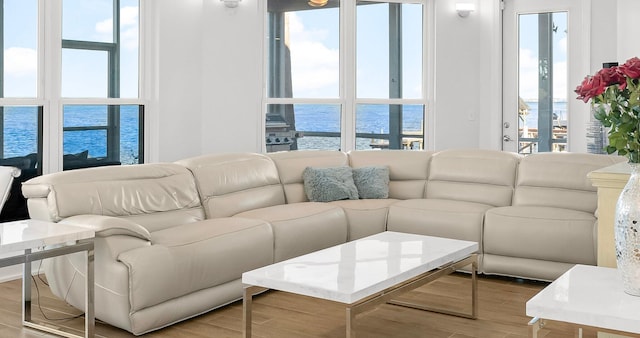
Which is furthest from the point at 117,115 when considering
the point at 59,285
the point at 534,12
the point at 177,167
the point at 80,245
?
the point at 534,12

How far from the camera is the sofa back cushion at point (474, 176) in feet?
17.6

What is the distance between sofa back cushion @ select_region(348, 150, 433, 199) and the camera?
5.75m

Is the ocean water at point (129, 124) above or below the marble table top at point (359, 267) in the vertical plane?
above

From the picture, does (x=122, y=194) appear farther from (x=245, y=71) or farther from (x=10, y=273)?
(x=245, y=71)

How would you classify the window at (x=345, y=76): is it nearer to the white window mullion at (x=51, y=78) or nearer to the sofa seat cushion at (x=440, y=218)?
the sofa seat cushion at (x=440, y=218)

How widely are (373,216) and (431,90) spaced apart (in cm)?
223

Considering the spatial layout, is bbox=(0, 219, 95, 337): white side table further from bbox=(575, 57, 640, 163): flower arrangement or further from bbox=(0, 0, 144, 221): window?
bbox=(575, 57, 640, 163): flower arrangement

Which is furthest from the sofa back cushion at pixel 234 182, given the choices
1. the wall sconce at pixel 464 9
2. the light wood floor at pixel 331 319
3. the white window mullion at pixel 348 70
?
the wall sconce at pixel 464 9

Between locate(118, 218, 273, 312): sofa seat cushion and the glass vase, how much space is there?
→ 7.51ft

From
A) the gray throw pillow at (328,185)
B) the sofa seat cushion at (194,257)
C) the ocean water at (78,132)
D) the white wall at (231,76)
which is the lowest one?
the sofa seat cushion at (194,257)

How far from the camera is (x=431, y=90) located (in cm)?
694

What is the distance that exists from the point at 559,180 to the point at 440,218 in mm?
963

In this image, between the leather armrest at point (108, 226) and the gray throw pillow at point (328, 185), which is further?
the gray throw pillow at point (328, 185)

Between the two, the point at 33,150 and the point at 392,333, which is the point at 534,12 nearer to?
the point at 392,333
